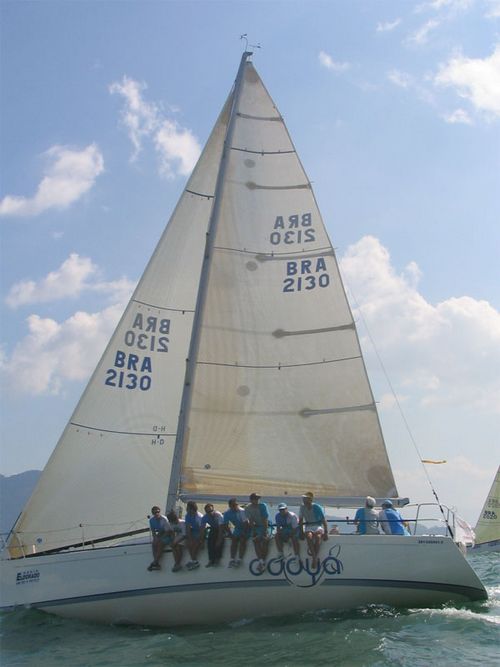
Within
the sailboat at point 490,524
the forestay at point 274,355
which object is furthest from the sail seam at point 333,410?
the sailboat at point 490,524

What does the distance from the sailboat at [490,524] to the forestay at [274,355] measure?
32.1m

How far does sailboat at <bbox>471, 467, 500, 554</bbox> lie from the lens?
4372 centimetres

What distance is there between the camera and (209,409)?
1491cm

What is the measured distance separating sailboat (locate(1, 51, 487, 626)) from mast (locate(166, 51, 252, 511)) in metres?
0.04

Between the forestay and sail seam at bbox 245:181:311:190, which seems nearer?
the forestay

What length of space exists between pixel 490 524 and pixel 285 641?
37.0 m

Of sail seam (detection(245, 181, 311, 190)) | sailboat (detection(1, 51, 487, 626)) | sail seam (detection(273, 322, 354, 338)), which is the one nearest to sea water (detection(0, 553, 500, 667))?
sailboat (detection(1, 51, 487, 626))

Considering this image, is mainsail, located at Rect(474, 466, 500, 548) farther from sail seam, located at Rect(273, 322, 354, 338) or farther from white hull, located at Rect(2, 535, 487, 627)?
white hull, located at Rect(2, 535, 487, 627)

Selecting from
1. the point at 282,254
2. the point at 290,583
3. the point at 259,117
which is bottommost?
the point at 290,583

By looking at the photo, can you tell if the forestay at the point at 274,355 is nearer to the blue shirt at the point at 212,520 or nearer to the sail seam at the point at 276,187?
the sail seam at the point at 276,187

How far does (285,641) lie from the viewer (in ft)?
36.0

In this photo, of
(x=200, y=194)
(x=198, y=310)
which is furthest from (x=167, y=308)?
(x=200, y=194)

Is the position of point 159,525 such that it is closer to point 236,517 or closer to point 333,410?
point 236,517

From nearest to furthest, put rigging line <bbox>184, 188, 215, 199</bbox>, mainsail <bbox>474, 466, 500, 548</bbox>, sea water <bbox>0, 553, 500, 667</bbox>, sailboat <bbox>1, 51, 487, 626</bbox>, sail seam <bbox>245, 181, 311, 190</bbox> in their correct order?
sea water <bbox>0, 553, 500, 667</bbox> < sailboat <bbox>1, 51, 487, 626</bbox> < sail seam <bbox>245, 181, 311, 190</bbox> < rigging line <bbox>184, 188, 215, 199</bbox> < mainsail <bbox>474, 466, 500, 548</bbox>
